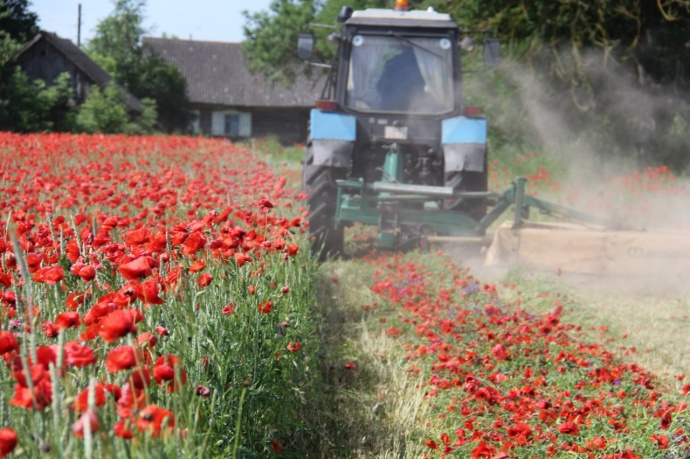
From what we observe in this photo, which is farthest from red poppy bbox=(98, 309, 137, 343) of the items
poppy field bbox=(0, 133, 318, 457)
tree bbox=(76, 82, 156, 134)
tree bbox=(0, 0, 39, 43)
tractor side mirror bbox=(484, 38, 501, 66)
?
tree bbox=(0, 0, 39, 43)

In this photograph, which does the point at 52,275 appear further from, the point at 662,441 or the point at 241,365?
the point at 662,441

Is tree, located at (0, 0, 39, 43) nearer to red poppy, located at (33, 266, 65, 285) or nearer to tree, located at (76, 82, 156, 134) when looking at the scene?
tree, located at (76, 82, 156, 134)

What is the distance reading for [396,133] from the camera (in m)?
8.41

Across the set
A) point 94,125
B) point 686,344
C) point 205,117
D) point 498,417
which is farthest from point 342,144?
point 205,117

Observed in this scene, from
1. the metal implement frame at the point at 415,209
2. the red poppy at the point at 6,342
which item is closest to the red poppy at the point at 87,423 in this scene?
the red poppy at the point at 6,342

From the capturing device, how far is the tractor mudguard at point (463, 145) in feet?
27.0

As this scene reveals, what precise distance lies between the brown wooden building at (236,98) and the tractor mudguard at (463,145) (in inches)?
1430

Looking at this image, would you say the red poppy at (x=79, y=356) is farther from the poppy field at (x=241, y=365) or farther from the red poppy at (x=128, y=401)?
the red poppy at (x=128, y=401)

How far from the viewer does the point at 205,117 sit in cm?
4753

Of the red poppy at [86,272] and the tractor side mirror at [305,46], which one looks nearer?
the red poppy at [86,272]

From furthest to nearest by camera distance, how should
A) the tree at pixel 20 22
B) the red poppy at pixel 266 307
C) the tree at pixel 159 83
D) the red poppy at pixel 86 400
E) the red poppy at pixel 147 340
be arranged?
1. the tree at pixel 159 83
2. the tree at pixel 20 22
3. the red poppy at pixel 266 307
4. the red poppy at pixel 147 340
5. the red poppy at pixel 86 400

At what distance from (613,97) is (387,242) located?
1018 centimetres

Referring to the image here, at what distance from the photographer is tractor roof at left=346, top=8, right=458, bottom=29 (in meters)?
8.53

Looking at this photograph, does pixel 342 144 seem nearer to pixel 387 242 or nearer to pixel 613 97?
pixel 387 242
